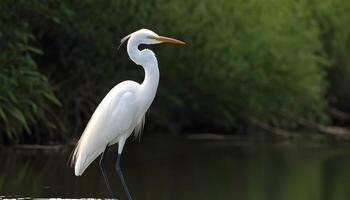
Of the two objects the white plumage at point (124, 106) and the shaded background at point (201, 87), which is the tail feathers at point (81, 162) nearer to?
the white plumage at point (124, 106)

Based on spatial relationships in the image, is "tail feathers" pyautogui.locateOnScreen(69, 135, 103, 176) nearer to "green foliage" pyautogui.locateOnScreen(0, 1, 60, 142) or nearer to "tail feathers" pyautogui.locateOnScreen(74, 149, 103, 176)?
"tail feathers" pyautogui.locateOnScreen(74, 149, 103, 176)

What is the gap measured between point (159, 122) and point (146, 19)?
10.4 feet

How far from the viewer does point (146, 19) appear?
64.0ft

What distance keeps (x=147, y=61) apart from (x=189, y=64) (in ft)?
34.8

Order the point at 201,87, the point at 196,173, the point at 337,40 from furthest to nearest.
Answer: the point at 337,40 → the point at 201,87 → the point at 196,173

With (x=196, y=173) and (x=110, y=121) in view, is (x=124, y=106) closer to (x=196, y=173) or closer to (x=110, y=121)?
(x=110, y=121)

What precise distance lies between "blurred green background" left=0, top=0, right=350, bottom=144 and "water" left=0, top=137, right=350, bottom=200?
92 centimetres

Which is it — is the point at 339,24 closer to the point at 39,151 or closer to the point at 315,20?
the point at 315,20

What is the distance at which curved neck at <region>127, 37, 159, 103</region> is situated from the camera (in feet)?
33.4

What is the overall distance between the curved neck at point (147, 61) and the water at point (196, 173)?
6.05ft

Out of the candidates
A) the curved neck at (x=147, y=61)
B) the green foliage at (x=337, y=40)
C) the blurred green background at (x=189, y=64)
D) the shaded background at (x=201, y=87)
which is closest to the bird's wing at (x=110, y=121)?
the curved neck at (x=147, y=61)

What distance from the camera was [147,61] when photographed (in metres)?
10.2

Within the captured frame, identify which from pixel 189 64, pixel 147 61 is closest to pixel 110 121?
pixel 147 61

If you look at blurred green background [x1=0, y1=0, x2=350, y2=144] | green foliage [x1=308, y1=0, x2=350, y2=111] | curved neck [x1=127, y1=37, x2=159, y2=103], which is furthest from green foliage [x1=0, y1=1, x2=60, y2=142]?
green foliage [x1=308, y1=0, x2=350, y2=111]
